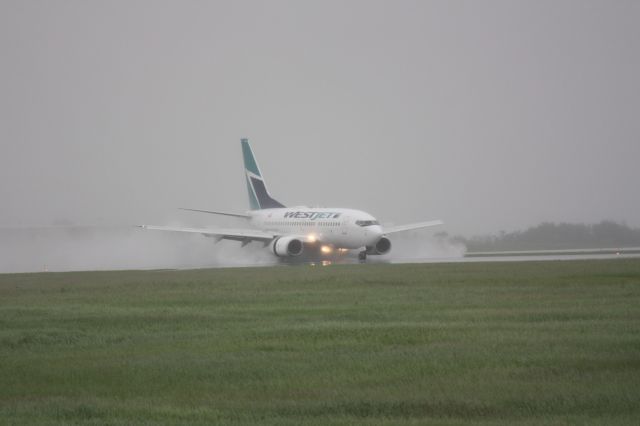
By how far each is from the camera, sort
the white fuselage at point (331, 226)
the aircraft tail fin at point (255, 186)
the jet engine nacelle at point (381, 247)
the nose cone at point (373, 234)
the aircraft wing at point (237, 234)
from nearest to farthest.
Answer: the nose cone at point (373, 234), the white fuselage at point (331, 226), the jet engine nacelle at point (381, 247), the aircraft wing at point (237, 234), the aircraft tail fin at point (255, 186)

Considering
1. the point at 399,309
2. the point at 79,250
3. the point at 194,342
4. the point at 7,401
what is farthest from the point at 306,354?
the point at 79,250

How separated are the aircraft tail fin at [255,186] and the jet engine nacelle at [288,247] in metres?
11.8

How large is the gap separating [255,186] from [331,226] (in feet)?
53.8

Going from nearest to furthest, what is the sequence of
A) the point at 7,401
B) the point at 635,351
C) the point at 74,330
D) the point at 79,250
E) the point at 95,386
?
the point at 7,401
the point at 95,386
the point at 635,351
the point at 74,330
the point at 79,250

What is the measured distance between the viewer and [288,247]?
→ 64.3m

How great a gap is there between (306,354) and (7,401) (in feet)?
17.4

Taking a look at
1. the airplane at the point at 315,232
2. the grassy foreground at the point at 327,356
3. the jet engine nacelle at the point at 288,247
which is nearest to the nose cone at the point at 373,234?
the airplane at the point at 315,232

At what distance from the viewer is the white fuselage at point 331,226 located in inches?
2454

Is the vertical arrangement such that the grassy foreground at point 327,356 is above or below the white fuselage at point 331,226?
below

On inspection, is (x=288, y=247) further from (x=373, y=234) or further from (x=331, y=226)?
(x=373, y=234)

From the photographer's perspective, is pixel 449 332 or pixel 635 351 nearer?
pixel 635 351

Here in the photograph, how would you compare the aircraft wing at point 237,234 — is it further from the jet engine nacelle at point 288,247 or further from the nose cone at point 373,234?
the nose cone at point 373,234

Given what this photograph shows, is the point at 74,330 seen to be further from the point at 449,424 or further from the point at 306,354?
the point at 449,424

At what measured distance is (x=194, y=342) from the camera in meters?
19.3
